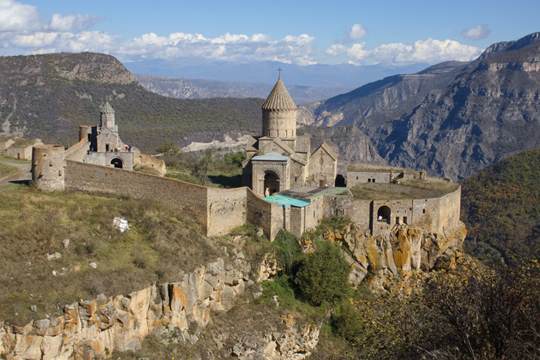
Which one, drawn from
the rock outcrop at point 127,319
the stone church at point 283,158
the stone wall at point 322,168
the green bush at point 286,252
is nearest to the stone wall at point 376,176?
the stone wall at point 322,168

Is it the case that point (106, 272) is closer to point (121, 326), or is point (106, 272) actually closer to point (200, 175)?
point (121, 326)

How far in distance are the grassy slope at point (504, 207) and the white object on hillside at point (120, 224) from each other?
2817cm

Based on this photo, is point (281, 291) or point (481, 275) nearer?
point (481, 275)

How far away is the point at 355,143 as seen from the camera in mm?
112438

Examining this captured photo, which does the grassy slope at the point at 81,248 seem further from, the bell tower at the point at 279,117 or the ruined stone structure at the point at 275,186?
the bell tower at the point at 279,117

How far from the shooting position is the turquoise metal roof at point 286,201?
28000 mm

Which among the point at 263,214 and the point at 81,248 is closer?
the point at 81,248

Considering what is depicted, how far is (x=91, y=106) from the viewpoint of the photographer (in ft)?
252

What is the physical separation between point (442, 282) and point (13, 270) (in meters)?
12.0

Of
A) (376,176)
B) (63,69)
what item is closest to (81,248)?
(376,176)

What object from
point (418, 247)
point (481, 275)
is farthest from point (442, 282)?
point (418, 247)

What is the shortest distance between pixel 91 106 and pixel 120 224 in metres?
56.2

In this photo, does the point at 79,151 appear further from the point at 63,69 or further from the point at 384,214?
the point at 63,69

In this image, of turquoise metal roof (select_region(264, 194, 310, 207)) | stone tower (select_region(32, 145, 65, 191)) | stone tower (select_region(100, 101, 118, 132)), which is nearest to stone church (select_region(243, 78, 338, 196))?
turquoise metal roof (select_region(264, 194, 310, 207))
